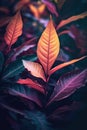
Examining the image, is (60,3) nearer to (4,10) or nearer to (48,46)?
(48,46)

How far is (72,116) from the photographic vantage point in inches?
40.6

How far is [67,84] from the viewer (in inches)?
38.9

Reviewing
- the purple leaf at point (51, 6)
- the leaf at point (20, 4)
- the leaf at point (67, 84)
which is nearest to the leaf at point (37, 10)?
the leaf at point (20, 4)

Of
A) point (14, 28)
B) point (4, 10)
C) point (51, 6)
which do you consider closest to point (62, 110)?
point (14, 28)

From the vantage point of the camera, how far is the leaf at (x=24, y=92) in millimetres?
973

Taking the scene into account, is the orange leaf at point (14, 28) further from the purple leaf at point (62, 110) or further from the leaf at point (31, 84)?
the purple leaf at point (62, 110)

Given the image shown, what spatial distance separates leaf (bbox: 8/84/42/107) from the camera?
973 millimetres

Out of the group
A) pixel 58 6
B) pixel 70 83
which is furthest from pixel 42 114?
pixel 58 6

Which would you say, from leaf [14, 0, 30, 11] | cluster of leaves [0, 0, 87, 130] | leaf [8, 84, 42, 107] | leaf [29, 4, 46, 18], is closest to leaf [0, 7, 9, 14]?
leaf [14, 0, 30, 11]

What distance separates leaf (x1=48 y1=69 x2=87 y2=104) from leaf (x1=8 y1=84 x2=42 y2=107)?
0.07m

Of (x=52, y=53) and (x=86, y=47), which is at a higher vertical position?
(x=52, y=53)

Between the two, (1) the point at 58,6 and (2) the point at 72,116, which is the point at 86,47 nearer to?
(1) the point at 58,6

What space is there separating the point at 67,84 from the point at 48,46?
19 cm

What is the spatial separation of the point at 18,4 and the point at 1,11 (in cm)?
15
